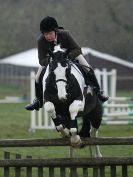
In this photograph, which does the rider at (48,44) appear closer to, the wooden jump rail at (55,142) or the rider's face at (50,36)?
the rider's face at (50,36)

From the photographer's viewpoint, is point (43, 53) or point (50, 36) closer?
point (50, 36)

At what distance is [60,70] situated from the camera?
23.5ft

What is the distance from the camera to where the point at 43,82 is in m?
7.30

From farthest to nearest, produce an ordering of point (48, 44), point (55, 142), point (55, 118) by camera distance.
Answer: point (48, 44) < point (55, 118) < point (55, 142)

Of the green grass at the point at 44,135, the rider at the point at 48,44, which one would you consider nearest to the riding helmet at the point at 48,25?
the rider at the point at 48,44

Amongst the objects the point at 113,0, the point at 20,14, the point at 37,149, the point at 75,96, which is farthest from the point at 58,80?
the point at 20,14

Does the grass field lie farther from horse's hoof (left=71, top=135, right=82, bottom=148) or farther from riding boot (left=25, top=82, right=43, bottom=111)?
horse's hoof (left=71, top=135, right=82, bottom=148)

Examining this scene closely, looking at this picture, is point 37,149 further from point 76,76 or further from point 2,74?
point 2,74

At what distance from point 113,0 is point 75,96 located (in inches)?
1801

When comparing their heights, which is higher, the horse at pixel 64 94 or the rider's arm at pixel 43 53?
the rider's arm at pixel 43 53

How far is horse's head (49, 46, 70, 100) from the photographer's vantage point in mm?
7020

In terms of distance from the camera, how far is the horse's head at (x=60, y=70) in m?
7.02

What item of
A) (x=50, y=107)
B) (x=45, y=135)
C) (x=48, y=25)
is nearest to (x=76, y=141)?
(x=50, y=107)

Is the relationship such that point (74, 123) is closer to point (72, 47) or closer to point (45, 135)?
point (72, 47)
